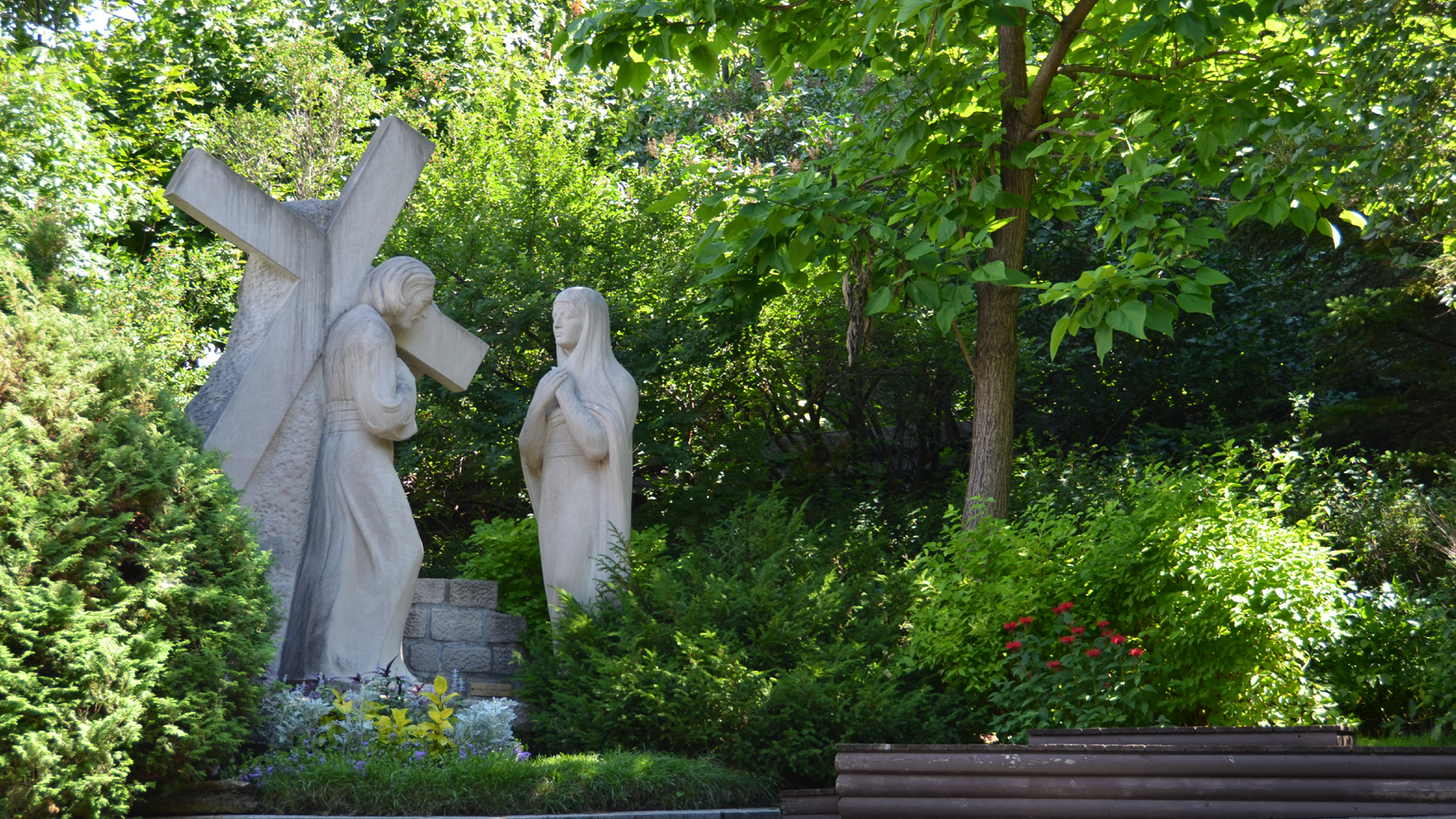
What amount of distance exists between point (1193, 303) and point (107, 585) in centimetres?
523

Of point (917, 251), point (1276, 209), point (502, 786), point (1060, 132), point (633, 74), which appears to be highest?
point (633, 74)

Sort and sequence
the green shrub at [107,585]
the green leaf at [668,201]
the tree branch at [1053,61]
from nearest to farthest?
the green shrub at [107,585] → the green leaf at [668,201] → the tree branch at [1053,61]

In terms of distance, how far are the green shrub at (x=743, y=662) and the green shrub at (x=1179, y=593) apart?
0.37 meters

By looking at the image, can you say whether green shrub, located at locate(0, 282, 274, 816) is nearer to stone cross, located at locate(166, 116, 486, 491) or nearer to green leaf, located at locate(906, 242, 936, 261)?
stone cross, located at locate(166, 116, 486, 491)

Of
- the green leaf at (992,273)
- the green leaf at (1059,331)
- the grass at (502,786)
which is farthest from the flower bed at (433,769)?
the green leaf at (992,273)

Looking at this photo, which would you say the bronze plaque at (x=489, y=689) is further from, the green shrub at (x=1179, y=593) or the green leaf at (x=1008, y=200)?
the green leaf at (x=1008, y=200)

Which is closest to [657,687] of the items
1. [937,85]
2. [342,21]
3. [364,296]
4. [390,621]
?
[390,621]

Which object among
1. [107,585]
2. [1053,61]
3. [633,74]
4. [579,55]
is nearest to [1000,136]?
[1053,61]

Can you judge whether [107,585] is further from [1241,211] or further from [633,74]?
[1241,211]

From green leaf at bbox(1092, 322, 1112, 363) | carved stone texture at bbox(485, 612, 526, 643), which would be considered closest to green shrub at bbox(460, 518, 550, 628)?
carved stone texture at bbox(485, 612, 526, 643)

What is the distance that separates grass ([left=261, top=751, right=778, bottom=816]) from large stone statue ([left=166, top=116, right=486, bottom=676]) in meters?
1.34

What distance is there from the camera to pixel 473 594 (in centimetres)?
722

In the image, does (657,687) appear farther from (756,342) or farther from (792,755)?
(756,342)

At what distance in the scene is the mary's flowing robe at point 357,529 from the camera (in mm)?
6012
